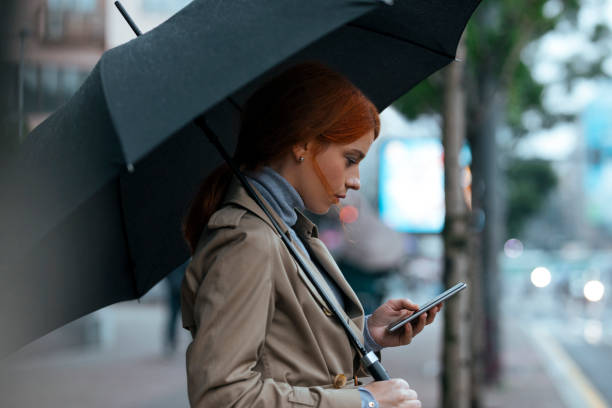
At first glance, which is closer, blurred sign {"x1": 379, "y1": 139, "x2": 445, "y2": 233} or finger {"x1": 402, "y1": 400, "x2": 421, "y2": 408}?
finger {"x1": 402, "y1": 400, "x2": 421, "y2": 408}

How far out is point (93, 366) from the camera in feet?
Result: 31.4

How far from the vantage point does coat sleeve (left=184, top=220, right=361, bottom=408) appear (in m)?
1.52

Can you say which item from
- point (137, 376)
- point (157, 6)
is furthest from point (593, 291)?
point (157, 6)

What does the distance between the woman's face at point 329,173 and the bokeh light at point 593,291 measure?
18.6 meters

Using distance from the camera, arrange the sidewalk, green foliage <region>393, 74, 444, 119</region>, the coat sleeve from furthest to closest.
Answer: the sidewalk → green foliage <region>393, 74, 444, 119</region> → the coat sleeve

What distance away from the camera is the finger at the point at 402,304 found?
2.01m

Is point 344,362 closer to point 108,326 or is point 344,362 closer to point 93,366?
point 93,366

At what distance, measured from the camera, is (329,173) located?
182 cm

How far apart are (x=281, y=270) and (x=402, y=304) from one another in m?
0.52

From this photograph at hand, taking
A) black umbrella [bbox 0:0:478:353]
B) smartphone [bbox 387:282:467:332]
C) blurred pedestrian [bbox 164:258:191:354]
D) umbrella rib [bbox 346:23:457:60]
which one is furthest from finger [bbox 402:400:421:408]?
blurred pedestrian [bbox 164:258:191:354]

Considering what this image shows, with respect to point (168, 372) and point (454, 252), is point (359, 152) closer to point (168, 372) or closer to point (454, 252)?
point (454, 252)

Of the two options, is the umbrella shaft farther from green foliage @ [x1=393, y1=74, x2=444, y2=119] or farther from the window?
the window

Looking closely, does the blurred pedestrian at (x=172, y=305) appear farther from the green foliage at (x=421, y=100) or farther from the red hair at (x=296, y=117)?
the red hair at (x=296, y=117)

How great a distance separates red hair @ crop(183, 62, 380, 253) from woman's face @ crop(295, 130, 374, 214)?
22mm
